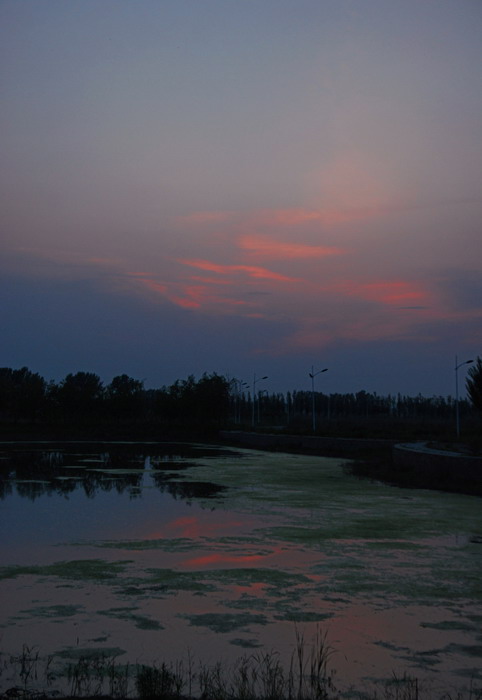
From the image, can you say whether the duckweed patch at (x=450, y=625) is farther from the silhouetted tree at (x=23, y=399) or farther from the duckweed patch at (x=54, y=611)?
the silhouetted tree at (x=23, y=399)

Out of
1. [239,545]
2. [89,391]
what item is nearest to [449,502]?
[239,545]

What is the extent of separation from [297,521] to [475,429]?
4202 cm

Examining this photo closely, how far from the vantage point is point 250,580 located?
10.5 meters

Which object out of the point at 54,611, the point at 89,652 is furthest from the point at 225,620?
the point at 54,611

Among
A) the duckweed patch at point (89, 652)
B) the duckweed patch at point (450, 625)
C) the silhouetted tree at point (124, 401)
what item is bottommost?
the duckweed patch at point (450, 625)

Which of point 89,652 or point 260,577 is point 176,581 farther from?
point 89,652

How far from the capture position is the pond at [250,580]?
24.4 ft

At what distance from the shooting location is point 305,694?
6.21 m

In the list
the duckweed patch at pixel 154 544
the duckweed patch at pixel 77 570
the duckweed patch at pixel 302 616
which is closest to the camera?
the duckweed patch at pixel 302 616

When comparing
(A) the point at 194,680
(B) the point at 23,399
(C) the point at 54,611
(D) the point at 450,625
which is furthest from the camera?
(B) the point at 23,399

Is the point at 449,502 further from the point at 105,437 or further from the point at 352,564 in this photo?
the point at 105,437

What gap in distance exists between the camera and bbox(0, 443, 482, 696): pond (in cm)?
744

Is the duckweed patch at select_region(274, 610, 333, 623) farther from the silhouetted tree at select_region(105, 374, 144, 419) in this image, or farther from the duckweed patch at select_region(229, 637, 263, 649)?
the silhouetted tree at select_region(105, 374, 144, 419)

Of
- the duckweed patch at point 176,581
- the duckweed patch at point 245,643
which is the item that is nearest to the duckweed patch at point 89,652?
the duckweed patch at point 245,643
